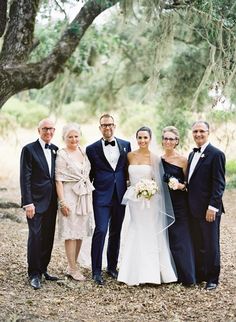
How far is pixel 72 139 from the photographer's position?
5418 millimetres

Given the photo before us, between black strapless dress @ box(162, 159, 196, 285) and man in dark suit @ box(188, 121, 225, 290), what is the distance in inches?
5.0

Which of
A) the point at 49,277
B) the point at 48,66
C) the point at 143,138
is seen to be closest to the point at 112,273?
the point at 49,277

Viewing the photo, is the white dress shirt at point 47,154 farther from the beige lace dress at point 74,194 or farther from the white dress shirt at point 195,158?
the white dress shirt at point 195,158

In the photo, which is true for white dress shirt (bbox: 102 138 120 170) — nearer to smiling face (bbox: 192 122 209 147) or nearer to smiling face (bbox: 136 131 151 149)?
smiling face (bbox: 136 131 151 149)

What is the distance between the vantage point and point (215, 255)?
536cm

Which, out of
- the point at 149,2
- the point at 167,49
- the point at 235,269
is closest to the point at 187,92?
the point at 167,49

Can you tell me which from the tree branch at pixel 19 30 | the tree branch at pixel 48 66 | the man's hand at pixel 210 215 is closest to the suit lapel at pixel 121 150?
the man's hand at pixel 210 215

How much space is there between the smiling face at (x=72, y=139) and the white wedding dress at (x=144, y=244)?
62 centimetres

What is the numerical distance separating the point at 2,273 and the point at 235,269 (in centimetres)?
252

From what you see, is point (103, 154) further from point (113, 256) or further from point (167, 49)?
point (167, 49)

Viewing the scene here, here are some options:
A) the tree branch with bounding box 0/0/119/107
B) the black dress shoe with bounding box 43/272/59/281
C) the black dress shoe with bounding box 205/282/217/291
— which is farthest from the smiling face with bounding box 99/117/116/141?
the tree branch with bounding box 0/0/119/107

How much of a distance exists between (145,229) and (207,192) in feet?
2.48

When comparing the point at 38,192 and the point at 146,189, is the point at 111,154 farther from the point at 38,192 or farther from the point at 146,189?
the point at 38,192

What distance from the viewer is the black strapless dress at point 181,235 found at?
552 centimetres
